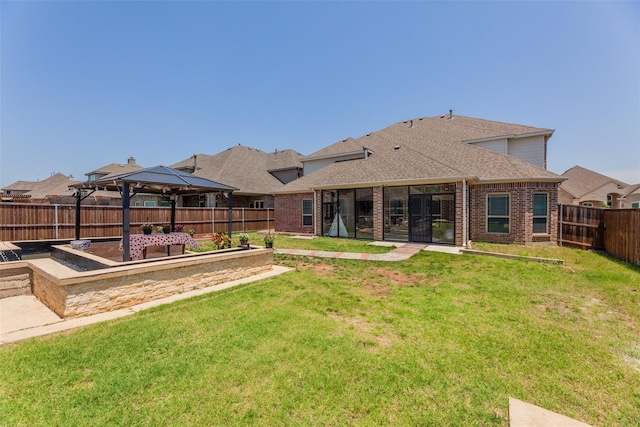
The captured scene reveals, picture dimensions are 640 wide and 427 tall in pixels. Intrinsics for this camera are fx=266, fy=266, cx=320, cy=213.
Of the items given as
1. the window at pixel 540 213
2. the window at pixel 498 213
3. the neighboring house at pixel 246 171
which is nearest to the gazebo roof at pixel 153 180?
the window at pixel 498 213

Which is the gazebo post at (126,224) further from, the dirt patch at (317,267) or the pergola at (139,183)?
the dirt patch at (317,267)

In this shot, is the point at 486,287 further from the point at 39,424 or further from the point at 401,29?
the point at 401,29

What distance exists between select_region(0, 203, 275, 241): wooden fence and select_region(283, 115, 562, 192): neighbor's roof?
19.0 ft

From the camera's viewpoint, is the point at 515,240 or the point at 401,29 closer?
the point at 401,29

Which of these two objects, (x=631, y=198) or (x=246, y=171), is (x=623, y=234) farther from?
(x=631, y=198)

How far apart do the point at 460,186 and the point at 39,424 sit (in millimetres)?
12943

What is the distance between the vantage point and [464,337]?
12.6ft

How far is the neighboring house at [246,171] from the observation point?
75.9ft

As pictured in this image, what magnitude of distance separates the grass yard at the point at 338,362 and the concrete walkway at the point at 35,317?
383 millimetres

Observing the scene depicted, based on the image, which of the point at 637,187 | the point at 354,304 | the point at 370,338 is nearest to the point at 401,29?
the point at 354,304

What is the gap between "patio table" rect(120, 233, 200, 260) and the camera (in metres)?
7.09

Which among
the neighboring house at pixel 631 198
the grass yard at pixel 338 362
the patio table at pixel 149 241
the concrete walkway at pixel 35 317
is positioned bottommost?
the concrete walkway at pixel 35 317

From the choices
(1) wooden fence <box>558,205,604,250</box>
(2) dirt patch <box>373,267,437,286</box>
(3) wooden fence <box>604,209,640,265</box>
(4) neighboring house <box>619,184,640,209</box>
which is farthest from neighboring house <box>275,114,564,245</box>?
(4) neighboring house <box>619,184,640,209</box>

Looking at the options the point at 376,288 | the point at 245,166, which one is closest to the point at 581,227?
the point at 376,288
